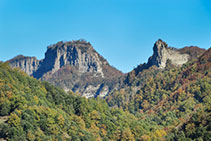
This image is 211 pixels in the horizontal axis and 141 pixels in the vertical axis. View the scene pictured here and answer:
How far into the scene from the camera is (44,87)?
183 m

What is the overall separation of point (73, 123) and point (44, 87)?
40.2 m

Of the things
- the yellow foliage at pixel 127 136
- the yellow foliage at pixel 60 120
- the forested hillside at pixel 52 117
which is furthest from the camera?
the yellow foliage at pixel 127 136

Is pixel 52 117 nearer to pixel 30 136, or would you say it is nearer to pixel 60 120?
pixel 60 120

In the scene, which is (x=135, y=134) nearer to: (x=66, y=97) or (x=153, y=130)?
(x=153, y=130)

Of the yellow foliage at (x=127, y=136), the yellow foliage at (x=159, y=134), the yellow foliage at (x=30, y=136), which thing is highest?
the yellow foliage at (x=159, y=134)

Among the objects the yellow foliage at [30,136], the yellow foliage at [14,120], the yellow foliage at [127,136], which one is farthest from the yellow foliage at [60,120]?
the yellow foliage at [127,136]

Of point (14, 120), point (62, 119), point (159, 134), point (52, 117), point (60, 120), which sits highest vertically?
point (52, 117)

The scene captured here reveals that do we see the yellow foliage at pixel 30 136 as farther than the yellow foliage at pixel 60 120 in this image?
No

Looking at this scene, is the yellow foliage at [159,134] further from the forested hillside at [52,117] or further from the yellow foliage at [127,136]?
the yellow foliage at [127,136]

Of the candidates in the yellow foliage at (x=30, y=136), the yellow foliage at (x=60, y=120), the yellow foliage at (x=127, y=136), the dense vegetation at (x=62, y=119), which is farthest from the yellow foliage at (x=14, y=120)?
the yellow foliage at (x=127, y=136)

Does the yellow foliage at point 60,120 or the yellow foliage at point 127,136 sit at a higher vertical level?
the yellow foliage at point 60,120

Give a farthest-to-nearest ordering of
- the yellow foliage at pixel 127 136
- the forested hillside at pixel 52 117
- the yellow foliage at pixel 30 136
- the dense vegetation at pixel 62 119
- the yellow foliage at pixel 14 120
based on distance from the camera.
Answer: the yellow foliage at pixel 127 136, the dense vegetation at pixel 62 119, the forested hillside at pixel 52 117, the yellow foliage at pixel 14 120, the yellow foliage at pixel 30 136

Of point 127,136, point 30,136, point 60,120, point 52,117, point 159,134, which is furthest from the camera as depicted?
point 159,134

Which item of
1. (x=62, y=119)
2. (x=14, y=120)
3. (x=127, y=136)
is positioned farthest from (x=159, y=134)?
(x=14, y=120)
